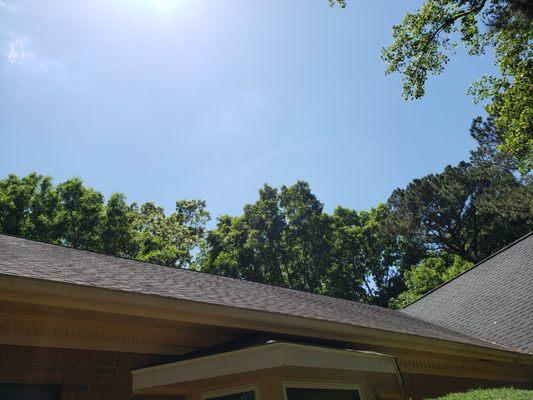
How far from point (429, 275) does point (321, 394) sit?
29271 millimetres

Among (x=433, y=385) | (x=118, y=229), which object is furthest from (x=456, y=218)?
(x=433, y=385)

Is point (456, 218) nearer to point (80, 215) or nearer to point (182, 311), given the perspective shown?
point (80, 215)

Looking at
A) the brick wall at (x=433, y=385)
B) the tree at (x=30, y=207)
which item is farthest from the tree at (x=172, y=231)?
the brick wall at (x=433, y=385)

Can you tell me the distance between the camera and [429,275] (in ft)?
104

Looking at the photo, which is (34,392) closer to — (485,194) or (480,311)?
(480,311)

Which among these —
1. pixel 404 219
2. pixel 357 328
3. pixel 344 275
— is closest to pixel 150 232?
pixel 344 275

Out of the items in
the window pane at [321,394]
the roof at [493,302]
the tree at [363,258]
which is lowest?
the window pane at [321,394]

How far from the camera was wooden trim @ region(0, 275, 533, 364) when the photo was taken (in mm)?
4043

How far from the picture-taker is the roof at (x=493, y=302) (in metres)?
11.3

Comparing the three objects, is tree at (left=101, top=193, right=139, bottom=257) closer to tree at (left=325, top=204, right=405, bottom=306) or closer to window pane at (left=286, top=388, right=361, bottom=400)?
tree at (left=325, top=204, right=405, bottom=306)

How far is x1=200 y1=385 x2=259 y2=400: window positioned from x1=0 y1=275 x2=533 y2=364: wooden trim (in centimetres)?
81

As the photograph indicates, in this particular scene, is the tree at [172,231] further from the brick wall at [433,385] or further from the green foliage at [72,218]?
the brick wall at [433,385]

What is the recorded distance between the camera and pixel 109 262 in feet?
24.3

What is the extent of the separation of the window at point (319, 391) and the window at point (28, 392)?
241 centimetres
